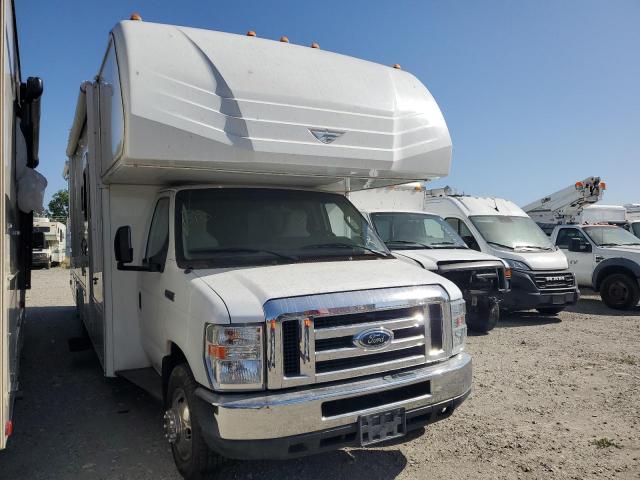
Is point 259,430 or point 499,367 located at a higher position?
point 259,430

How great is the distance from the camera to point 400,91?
4902 mm

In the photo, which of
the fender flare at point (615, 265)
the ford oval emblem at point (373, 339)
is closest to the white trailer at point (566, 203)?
the fender flare at point (615, 265)

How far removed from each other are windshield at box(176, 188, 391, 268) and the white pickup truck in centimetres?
863

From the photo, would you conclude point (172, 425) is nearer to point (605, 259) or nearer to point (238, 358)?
point (238, 358)

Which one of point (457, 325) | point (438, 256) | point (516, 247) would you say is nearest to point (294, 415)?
point (457, 325)

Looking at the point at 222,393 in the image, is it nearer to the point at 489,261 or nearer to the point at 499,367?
the point at 499,367

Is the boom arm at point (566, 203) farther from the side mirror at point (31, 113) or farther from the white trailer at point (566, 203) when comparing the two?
the side mirror at point (31, 113)

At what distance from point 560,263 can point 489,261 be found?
272cm

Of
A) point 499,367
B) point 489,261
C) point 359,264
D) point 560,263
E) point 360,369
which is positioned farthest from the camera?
point 560,263

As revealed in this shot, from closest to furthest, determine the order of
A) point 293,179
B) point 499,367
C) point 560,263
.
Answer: point 293,179
point 499,367
point 560,263

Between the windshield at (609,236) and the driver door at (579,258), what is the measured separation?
232mm

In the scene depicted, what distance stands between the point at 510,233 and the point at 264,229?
7312mm

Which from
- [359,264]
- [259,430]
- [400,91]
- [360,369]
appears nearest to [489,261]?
[400,91]

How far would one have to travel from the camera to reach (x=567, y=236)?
12.5 metres
